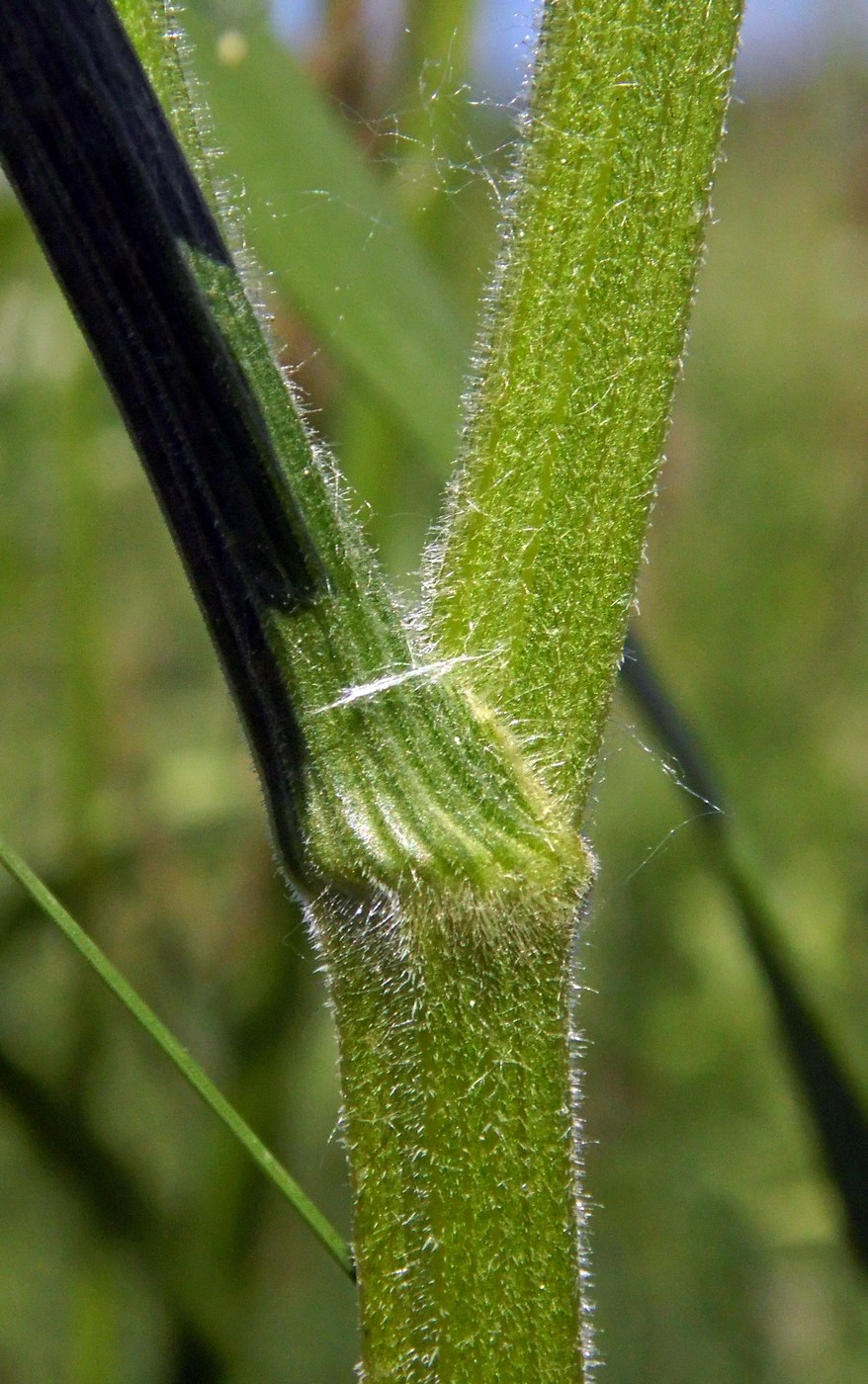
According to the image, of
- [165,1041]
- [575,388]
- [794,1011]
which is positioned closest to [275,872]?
[794,1011]

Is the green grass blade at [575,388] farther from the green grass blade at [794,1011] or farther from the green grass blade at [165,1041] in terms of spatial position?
the green grass blade at [794,1011]

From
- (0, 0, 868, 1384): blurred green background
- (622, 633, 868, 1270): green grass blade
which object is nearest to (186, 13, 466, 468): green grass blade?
(0, 0, 868, 1384): blurred green background

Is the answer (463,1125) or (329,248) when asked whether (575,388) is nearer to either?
Answer: (463,1125)

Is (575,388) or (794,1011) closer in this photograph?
(575,388)

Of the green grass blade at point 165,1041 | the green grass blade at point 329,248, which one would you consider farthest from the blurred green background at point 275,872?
the green grass blade at point 165,1041

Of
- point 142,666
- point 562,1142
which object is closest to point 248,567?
point 562,1142

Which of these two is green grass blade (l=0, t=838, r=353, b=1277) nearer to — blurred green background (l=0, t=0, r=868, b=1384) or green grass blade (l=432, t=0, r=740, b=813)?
green grass blade (l=432, t=0, r=740, b=813)
